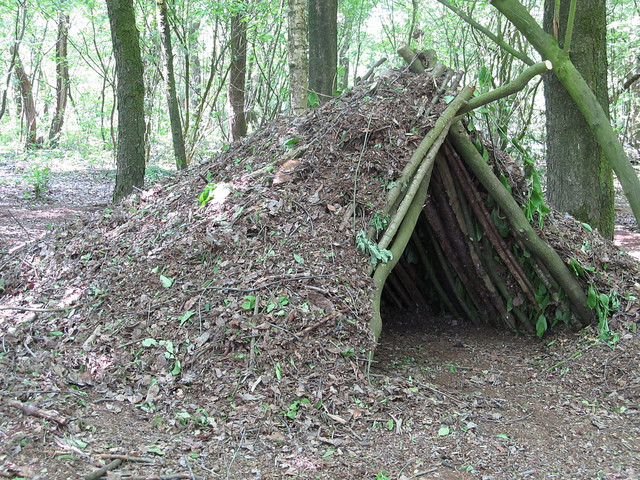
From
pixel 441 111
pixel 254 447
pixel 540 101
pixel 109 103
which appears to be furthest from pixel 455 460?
pixel 540 101

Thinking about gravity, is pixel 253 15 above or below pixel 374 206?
above

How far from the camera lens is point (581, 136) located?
5.96m

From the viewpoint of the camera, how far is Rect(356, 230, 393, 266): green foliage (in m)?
4.20

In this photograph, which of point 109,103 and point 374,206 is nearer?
point 374,206

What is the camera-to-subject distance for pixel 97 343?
391cm

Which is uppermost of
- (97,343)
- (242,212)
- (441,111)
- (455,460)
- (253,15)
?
(253,15)

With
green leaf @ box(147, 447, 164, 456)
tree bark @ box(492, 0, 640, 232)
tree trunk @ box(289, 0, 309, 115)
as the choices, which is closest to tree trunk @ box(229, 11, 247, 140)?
tree trunk @ box(289, 0, 309, 115)


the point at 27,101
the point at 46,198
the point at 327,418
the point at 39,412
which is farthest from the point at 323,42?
the point at 27,101

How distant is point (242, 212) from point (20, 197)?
796 centimetres

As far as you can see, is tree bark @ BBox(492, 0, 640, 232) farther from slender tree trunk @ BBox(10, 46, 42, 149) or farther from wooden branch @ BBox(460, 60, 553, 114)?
slender tree trunk @ BBox(10, 46, 42, 149)

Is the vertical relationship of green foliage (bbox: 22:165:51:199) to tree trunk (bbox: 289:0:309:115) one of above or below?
below

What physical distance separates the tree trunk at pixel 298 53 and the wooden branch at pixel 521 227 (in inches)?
127

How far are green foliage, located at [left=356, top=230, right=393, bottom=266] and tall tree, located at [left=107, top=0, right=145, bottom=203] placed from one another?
388 cm

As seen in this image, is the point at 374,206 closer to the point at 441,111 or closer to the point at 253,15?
the point at 441,111
